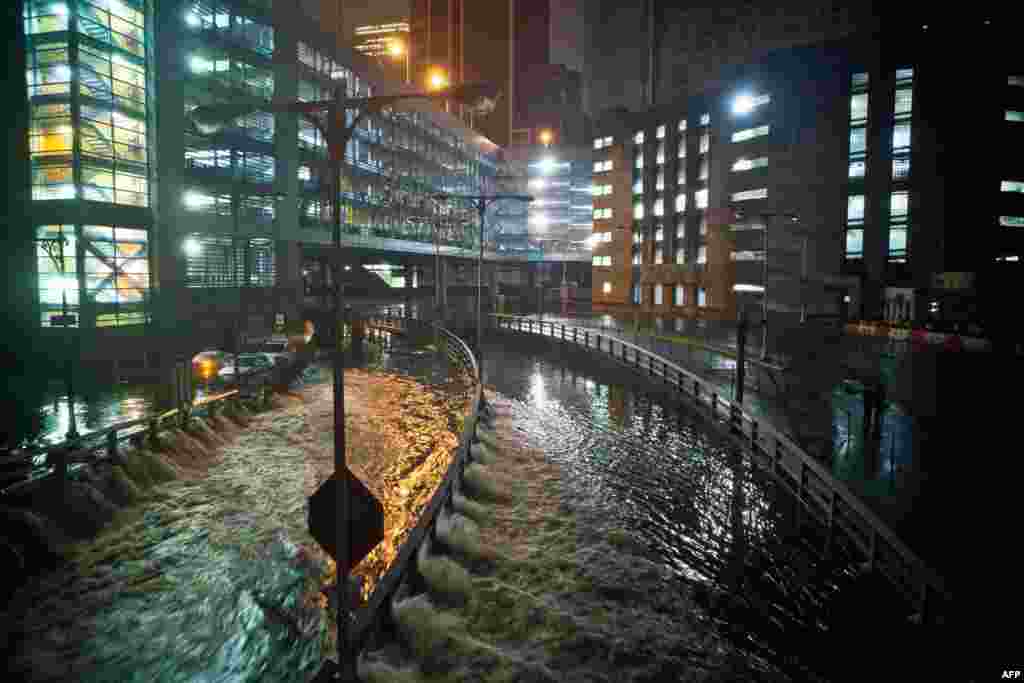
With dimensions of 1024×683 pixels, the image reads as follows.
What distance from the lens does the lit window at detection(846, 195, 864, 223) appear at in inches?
2106

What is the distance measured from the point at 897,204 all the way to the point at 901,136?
20.6ft

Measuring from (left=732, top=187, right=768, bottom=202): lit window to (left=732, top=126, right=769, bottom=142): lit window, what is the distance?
6.08 meters

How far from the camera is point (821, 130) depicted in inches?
2175

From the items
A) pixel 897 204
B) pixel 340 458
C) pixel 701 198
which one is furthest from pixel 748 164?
pixel 340 458

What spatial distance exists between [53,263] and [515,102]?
12799cm

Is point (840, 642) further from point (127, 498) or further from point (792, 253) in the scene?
point (792, 253)

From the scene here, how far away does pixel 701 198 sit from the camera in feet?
235

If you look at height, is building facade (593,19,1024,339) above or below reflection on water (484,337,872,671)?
above

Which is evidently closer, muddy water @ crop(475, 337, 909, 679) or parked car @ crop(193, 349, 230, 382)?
muddy water @ crop(475, 337, 909, 679)

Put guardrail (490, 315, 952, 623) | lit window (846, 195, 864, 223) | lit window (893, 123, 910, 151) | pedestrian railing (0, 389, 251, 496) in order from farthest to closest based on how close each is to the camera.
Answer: lit window (846, 195, 864, 223), lit window (893, 123, 910, 151), pedestrian railing (0, 389, 251, 496), guardrail (490, 315, 952, 623)

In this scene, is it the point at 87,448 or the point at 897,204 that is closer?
the point at 87,448

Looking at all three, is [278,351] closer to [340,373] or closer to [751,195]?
[340,373]

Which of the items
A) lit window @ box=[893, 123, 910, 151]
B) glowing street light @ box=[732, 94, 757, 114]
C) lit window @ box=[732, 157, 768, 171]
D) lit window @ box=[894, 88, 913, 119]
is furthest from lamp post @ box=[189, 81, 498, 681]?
glowing street light @ box=[732, 94, 757, 114]

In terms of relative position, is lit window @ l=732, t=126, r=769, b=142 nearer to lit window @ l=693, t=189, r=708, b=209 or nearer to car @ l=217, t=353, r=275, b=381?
lit window @ l=693, t=189, r=708, b=209
